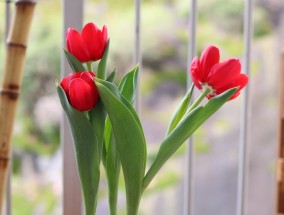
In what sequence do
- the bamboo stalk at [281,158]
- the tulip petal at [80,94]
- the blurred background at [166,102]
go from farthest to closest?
the blurred background at [166,102] < the bamboo stalk at [281,158] < the tulip petal at [80,94]

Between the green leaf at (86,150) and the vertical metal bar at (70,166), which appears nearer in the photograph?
the green leaf at (86,150)

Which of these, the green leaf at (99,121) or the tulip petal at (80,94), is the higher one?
the tulip petal at (80,94)

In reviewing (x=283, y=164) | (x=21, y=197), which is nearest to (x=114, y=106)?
(x=283, y=164)

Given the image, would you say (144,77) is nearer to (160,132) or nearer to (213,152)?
(160,132)

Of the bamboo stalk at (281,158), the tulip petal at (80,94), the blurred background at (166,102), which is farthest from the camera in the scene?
Result: the blurred background at (166,102)

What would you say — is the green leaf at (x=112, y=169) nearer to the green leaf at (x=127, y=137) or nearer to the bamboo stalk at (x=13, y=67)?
the green leaf at (x=127, y=137)

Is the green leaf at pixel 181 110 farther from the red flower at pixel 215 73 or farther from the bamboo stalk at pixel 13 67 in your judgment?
the bamboo stalk at pixel 13 67

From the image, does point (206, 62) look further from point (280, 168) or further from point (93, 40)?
point (280, 168)

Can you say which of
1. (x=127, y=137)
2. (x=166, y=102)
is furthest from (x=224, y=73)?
(x=166, y=102)

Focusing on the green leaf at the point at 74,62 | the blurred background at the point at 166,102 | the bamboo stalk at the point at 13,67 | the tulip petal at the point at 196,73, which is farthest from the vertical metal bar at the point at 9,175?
the blurred background at the point at 166,102
